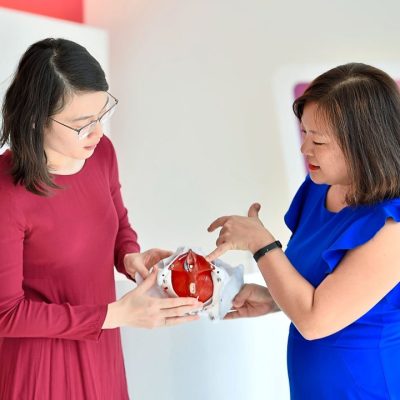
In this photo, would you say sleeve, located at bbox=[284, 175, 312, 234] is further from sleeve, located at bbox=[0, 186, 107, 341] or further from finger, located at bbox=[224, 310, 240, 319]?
sleeve, located at bbox=[0, 186, 107, 341]

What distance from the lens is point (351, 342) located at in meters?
1.24

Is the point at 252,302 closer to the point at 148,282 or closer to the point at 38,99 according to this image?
the point at 148,282

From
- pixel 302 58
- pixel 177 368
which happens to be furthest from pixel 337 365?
pixel 302 58

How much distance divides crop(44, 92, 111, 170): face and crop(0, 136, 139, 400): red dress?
91 mm

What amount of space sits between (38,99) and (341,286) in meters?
0.71

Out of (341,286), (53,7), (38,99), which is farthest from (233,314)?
(53,7)

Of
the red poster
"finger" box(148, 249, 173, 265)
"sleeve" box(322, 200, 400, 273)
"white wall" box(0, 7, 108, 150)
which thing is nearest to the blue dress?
"sleeve" box(322, 200, 400, 273)

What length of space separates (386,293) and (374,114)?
34 cm

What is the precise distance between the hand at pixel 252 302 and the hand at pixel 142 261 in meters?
0.21

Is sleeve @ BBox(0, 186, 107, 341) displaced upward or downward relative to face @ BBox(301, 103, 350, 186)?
downward

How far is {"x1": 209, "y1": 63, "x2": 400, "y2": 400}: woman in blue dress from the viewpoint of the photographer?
3.78 feet

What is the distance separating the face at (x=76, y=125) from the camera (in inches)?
49.8

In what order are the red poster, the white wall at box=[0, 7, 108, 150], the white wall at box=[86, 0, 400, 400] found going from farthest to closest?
the white wall at box=[86, 0, 400, 400] < the red poster < the white wall at box=[0, 7, 108, 150]

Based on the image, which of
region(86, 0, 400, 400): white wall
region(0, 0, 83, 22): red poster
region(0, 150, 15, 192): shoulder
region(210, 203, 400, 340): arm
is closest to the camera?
region(210, 203, 400, 340): arm
